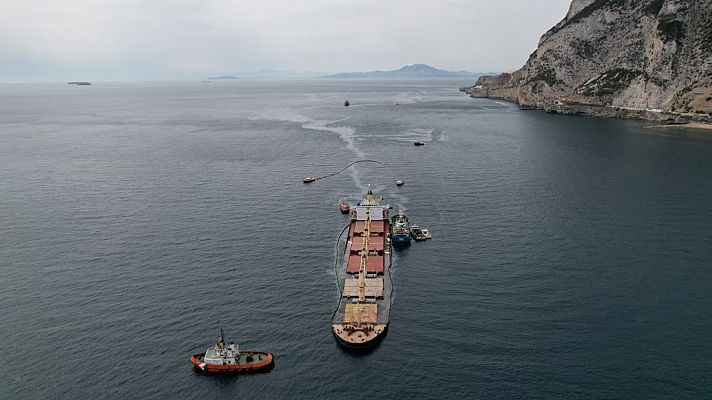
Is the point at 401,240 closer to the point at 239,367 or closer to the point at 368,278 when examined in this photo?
the point at 368,278

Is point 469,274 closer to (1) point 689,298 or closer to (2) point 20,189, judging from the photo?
(1) point 689,298

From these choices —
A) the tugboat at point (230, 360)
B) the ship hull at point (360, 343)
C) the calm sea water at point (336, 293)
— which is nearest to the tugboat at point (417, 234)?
the calm sea water at point (336, 293)

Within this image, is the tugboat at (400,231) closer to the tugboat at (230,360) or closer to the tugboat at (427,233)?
the tugboat at (427,233)

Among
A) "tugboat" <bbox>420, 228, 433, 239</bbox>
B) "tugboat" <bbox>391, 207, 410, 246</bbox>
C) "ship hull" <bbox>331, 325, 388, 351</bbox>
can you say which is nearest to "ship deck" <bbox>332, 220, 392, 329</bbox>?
"tugboat" <bbox>391, 207, 410, 246</bbox>

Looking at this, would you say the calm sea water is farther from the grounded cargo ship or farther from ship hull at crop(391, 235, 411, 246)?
ship hull at crop(391, 235, 411, 246)

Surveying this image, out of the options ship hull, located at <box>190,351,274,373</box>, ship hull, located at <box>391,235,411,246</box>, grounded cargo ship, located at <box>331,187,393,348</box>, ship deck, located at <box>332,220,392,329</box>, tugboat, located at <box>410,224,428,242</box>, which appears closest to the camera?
ship hull, located at <box>190,351,274,373</box>

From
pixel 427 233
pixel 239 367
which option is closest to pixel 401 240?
pixel 427 233
